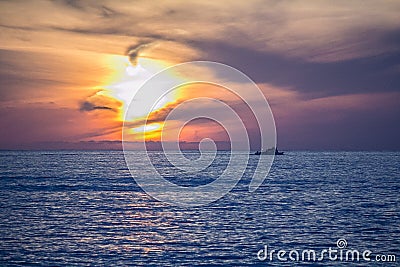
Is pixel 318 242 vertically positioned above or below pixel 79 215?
below

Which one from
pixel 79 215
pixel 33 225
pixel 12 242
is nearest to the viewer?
pixel 12 242

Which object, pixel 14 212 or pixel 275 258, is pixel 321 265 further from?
pixel 14 212

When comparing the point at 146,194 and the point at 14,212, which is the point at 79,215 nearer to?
the point at 14,212

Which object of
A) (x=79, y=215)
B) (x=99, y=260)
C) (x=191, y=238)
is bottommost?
(x=99, y=260)

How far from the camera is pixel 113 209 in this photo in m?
54.7

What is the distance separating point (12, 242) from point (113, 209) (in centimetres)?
2020

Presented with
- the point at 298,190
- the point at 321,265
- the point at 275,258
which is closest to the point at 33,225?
the point at 275,258

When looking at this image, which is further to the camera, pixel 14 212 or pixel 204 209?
pixel 204 209

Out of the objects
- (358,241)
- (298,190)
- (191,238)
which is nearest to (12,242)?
(191,238)

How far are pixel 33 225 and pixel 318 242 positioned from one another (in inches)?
1054

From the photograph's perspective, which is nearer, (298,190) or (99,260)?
(99,260)

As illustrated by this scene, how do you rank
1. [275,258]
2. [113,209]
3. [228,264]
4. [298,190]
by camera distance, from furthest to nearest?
[298,190] → [113,209] → [275,258] → [228,264]

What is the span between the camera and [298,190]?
78875mm

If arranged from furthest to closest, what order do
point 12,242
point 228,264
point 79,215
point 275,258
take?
1. point 79,215
2. point 12,242
3. point 275,258
4. point 228,264
